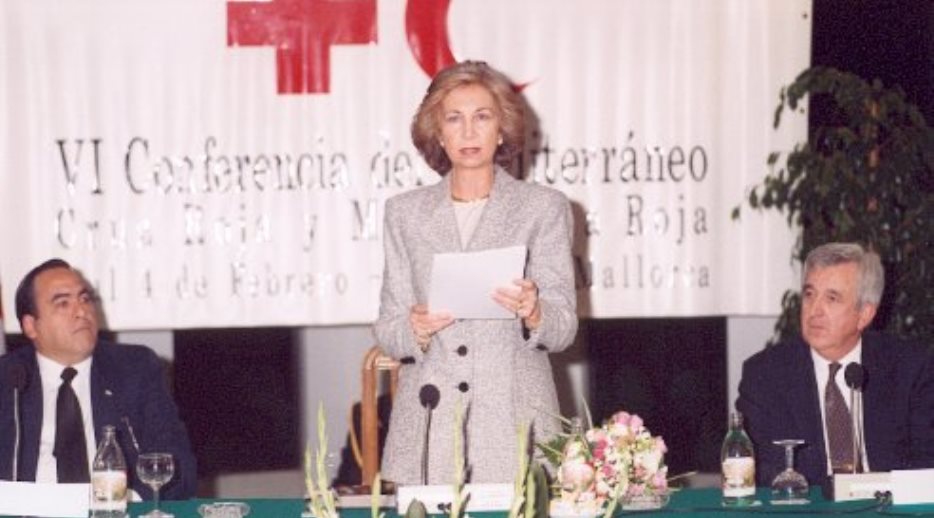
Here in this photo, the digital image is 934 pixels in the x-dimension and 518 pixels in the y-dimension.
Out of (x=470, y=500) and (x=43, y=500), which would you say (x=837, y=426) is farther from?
(x=43, y=500)

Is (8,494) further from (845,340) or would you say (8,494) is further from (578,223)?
(578,223)

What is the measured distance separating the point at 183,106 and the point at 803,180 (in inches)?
76.3

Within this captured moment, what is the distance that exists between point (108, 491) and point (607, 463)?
106 cm

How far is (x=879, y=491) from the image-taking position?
3516 millimetres

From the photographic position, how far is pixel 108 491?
136 inches

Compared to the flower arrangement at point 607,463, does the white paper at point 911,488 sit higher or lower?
lower

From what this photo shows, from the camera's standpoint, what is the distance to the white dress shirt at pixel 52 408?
4.30m

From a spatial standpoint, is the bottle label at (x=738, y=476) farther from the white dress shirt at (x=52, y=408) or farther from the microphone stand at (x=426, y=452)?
the white dress shirt at (x=52, y=408)

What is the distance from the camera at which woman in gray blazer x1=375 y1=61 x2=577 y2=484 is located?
3.65m

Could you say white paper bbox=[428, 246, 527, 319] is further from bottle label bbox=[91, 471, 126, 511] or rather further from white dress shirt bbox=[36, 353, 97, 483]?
white dress shirt bbox=[36, 353, 97, 483]

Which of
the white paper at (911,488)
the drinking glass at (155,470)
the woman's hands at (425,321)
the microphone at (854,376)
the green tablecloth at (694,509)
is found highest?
the woman's hands at (425,321)

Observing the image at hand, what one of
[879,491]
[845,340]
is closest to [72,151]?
[845,340]

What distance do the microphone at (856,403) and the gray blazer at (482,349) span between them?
0.59 m

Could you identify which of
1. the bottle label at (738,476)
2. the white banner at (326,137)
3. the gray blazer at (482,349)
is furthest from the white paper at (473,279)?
the white banner at (326,137)
